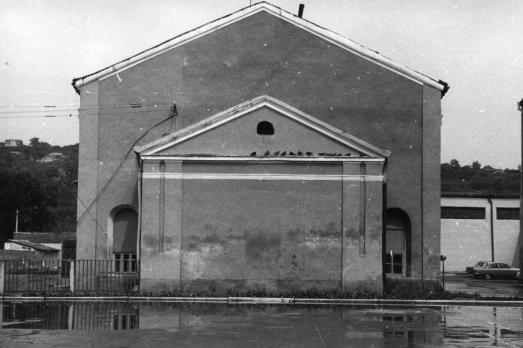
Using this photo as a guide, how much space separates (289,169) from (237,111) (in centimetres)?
284

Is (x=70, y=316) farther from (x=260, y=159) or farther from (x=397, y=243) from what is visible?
(x=397, y=243)

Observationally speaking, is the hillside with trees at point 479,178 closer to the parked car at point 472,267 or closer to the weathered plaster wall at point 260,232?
the parked car at point 472,267

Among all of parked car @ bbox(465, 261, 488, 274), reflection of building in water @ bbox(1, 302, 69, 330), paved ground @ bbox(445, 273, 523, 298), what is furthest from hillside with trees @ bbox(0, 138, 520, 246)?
reflection of building in water @ bbox(1, 302, 69, 330)

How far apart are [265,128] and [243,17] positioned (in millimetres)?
5851

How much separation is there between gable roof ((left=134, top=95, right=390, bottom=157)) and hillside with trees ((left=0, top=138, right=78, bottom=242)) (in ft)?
237

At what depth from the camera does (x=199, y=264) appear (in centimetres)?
2556

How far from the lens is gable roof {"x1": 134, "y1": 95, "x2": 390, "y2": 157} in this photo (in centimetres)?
2581

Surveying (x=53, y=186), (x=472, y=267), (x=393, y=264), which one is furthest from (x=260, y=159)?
(x=53, y=186)

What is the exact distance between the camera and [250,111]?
1038 inches

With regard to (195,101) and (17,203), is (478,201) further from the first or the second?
(17,203)

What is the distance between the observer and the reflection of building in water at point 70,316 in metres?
16.4

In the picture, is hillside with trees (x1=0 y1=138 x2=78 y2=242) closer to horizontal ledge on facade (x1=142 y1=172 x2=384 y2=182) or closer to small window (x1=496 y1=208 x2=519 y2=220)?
small window (x1=496 y1=208 x2=519 y2=220)

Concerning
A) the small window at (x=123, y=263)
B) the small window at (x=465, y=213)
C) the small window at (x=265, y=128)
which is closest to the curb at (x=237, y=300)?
the small window at (x=123, y=263)

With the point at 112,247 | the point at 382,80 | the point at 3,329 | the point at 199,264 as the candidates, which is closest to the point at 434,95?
the point at 382,80
